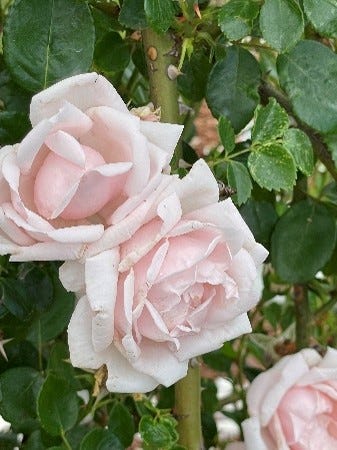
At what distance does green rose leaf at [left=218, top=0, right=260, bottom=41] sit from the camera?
0.53 metres

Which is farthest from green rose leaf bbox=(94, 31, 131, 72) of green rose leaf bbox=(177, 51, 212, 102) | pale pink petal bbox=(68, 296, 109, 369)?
pale pink petal bbox=(68, 296, 109, 369)

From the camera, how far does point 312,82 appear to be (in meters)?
0.58

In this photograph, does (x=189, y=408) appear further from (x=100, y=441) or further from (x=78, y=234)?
(x=78, y=234)

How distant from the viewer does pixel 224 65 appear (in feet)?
1.98

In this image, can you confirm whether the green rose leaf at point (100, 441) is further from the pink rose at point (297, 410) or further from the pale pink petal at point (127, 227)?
the pale pink petal at point (127, 227)

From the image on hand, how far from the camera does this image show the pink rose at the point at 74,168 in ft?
1.45

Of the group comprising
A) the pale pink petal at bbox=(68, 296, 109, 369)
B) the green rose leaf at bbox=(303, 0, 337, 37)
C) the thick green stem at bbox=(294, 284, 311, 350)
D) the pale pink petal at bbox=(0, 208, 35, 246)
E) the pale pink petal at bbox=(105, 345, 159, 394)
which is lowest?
the thick green stem at bbox=(294, 284, 311, 350)

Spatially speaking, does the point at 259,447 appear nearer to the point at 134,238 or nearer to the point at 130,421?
the point at 130,421

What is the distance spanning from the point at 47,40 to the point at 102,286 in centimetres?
18

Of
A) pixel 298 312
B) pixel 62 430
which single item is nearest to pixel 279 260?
pixel 298 312

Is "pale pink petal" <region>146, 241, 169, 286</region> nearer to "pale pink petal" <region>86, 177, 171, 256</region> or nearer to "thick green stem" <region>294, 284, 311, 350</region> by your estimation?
"pale pink petal" <region>86, 177, 171, 256</region>

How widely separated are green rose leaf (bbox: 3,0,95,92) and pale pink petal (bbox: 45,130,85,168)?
108mm

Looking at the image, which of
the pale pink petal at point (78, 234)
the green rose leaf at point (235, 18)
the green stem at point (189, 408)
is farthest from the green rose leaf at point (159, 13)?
the green stem at point (189, 408)

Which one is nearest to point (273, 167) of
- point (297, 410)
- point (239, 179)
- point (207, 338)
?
point (239, 179)
